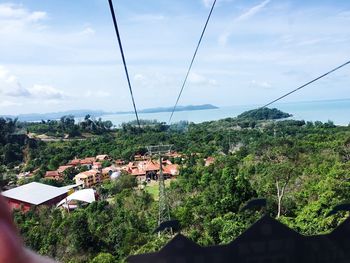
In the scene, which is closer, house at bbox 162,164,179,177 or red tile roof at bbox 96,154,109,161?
house at bbox 162,164,179,177

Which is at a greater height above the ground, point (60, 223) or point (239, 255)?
point (239, 255)

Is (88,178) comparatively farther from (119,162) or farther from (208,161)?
(208,161)

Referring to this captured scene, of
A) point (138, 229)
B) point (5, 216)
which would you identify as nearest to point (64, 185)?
point (138, 229)

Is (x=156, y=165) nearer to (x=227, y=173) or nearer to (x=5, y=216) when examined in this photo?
(x=227, y=173)

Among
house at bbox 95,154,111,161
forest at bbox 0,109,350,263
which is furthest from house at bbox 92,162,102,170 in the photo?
forest at bbox 0,109,350,263

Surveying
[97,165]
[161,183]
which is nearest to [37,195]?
[97,165]

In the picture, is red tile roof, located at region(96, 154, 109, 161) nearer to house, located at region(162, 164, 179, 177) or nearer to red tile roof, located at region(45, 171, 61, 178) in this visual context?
red tile roof, located at region(45, 171, 61, 178)

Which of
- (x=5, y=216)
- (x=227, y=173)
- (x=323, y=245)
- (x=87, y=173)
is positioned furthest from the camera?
(x=87, y=173)

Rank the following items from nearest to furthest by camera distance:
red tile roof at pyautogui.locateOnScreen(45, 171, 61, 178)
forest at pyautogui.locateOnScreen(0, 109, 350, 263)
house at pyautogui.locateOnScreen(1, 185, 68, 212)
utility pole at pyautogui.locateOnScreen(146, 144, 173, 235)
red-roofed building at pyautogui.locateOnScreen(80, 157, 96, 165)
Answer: forest at pyautogui.locateOnScreen(0, 109, 350, 263)
utility pole at pyautogui.locateOnScreen(146, 144, 173, 235)
house at pyautogui.locateOnScreen(1, 185, 68, 212)
red tile roof at pyautogui.locateOnScreen(45, 171, 61, 178)
red-roofed building at pyautogui.locateOnScreen(80, 157, 96, 165)
